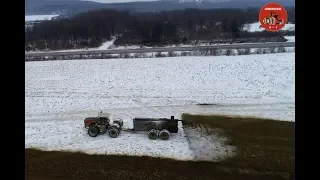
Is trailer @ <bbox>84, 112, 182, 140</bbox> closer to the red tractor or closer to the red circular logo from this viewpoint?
the red tractor

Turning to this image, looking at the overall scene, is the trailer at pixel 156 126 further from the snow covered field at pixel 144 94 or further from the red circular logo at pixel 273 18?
the red circular logo at pixel 273 18

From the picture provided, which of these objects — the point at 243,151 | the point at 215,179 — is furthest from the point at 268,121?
the point at 215,179

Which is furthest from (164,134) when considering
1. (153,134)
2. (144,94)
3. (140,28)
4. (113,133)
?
(140,28)

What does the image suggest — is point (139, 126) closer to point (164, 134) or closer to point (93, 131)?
point (164, 134)

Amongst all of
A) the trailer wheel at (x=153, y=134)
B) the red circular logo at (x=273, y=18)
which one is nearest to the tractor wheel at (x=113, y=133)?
the trailer wheel at (x=153, y=134)

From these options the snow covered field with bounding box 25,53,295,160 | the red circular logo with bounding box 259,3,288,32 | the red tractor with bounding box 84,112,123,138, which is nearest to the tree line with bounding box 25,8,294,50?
the snow covered field with bounding box 25,53,295,160
